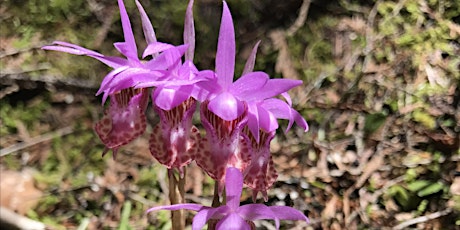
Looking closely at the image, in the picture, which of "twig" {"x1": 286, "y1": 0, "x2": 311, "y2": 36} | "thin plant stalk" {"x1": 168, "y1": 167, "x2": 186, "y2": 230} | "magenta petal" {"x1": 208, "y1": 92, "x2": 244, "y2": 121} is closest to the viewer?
"magenta petal" {"x1": 208, "y1": 92, "x2": 244, "y2": 121}

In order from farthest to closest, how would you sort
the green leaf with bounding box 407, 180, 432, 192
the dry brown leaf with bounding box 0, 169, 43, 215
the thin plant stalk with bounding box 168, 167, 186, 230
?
the dry brown leaf with bounding box 0, 169, 43, 215, the green leaf with bounding box 407, 180, 432, 192, the thin plant stalk with bounding box 168, 167, 186, 230

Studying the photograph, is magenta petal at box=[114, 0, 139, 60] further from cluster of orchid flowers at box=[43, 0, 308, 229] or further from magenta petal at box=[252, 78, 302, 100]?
magenta petal at box=[252, 78, 302, 100]

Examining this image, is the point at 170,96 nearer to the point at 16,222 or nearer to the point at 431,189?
the point at 16,222

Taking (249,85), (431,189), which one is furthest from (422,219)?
(249,85)

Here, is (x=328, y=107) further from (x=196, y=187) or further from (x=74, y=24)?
(x=74, y=24)

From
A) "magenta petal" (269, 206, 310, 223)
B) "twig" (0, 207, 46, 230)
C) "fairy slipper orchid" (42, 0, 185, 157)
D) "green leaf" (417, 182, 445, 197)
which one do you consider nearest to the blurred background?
"green leaf" (417, 182, 445, 197)

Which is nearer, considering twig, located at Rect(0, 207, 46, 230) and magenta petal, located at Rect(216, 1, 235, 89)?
magenta petal, located at Rect(216, 1, 235, 89)

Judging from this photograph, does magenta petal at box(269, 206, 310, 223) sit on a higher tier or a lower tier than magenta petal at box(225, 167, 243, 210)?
lower
